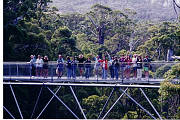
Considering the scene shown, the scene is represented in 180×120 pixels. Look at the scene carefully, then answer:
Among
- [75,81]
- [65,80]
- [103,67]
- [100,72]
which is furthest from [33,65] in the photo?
[103,67]

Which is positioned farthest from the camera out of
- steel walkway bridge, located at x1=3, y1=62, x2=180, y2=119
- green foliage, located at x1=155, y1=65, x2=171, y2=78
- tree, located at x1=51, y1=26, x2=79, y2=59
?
tree, located at x1=51, y1=26, x2=79, y2=59

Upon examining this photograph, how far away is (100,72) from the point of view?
16.7 meters

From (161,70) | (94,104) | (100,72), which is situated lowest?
(94,104)

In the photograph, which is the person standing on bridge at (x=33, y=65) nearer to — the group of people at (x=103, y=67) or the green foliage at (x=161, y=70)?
the group of people at (x=103, y=67)

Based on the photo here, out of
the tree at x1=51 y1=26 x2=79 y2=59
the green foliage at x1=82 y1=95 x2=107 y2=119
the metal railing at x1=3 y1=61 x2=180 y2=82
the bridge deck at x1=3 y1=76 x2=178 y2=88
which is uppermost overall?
the tree at x1=51 y1=26 x2=79 y2=59

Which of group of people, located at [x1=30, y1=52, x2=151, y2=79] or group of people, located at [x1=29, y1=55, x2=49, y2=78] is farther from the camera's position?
group of people, located at [x1=29, y1=55, x2=49, y2=78]

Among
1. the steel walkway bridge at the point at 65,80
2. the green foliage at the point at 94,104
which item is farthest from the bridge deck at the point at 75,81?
the green foliage at the point at 94,104

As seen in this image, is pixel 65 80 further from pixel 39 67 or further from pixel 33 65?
pixel 33 65

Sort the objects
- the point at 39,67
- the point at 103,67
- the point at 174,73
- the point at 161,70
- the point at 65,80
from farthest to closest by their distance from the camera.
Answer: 1. the point at 39,67
2. the point at 65,80
3. the point at 103,67
4. the point at 161,70
5. the point at 174,73

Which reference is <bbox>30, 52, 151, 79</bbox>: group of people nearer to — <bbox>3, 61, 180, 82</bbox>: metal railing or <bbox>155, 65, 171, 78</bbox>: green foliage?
<bbox>3, 61, 180, 82</bbox>: metal railing

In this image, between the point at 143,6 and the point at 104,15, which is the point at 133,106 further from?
the point at 143,6

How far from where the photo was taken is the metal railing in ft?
51.7

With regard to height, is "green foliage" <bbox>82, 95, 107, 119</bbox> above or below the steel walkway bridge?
below

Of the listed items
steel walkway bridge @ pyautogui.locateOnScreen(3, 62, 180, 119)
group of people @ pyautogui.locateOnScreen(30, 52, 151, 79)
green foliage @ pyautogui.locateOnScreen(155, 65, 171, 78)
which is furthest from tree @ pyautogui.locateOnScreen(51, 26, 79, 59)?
green foliage @ pyautogui.locateOnScreen(155, 65, 171, 78)
